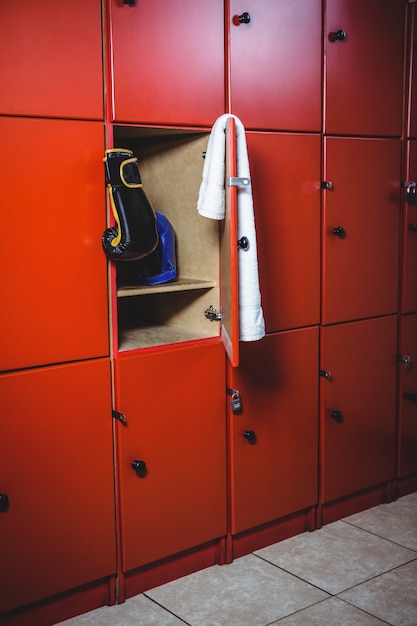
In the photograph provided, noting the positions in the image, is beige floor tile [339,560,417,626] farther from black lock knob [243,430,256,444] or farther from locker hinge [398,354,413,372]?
locker hinge [398,354,413,372]

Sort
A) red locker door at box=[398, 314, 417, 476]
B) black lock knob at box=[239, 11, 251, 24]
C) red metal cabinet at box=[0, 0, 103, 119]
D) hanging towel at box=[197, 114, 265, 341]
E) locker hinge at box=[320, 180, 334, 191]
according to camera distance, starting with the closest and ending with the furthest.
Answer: red metal cabinet at box=[0, 0, 103, 119] < hanging towel at box=[197, 114, 265, 341] < black lock knob at box=[239, 11, 251, 24] < locker hinge at box=[320, 180, 334, 191] < red locker door at box=[398, 314, 417, 476]

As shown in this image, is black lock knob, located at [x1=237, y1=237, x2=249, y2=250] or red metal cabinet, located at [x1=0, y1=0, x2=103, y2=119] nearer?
red metal cabinet, located at [x1=0, y1=0, x2=103, y2=119]

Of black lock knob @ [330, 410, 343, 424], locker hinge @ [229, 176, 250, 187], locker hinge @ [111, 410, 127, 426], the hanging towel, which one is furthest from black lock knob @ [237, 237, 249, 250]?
black lock knob @ [330, 410, 343, 424]

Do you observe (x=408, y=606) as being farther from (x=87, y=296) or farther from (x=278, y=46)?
(x=278, y=46)

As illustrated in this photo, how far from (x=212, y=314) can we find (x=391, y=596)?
122 cm

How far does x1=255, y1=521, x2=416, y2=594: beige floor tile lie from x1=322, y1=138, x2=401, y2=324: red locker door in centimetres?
93

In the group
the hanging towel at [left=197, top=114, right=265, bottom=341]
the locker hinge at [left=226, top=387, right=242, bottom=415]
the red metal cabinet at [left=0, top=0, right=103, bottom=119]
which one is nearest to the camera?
the red metal cabinet at [left=0, top=0, right=103, bottom=119]

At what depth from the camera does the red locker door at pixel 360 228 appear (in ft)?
9.98

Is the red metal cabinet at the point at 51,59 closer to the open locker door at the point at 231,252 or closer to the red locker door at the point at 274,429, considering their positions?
the open locker door at the point at 231,252

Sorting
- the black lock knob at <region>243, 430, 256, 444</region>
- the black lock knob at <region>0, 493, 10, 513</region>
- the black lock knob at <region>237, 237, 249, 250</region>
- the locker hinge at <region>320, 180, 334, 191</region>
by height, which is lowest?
the black lock knob at <region>0, 493, 10, 513</region>

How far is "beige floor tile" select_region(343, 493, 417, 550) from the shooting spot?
3121 millimetres

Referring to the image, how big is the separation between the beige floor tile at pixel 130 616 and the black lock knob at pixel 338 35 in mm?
2280

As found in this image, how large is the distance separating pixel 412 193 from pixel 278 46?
952mm

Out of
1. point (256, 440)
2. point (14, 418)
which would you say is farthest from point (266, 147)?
point (14, 418)
